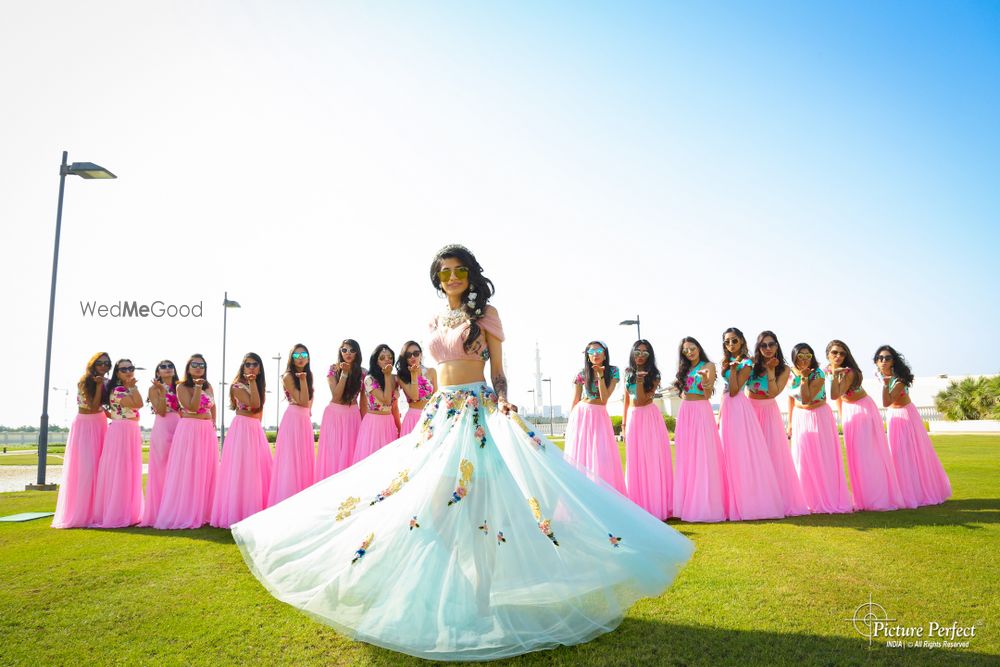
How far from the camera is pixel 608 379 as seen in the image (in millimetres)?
8750

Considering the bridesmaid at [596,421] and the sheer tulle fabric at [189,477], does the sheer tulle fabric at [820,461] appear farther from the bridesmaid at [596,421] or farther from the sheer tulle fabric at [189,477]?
the sheer tulle fabric at [189,477]

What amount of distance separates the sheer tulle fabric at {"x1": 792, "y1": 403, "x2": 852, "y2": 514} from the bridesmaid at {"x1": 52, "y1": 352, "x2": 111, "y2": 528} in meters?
10.1

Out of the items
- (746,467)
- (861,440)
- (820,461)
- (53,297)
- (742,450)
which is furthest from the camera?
(53,297)

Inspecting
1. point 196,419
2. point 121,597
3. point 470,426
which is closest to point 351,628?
point 470,426

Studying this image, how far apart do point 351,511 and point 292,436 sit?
16.8 feet

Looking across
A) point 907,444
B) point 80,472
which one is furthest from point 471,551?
point 907,444

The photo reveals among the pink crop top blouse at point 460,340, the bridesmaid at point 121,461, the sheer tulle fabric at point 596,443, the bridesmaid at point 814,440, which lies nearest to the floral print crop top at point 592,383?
the sheer tulle fabric at point 596,443

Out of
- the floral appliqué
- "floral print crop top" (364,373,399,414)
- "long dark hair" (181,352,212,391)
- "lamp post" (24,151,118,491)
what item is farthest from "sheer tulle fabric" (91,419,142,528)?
the floral appliqué

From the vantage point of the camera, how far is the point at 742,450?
316 inches

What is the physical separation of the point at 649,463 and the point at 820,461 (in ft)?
7.79

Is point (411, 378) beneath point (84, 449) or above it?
above

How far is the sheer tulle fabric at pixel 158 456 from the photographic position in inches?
335

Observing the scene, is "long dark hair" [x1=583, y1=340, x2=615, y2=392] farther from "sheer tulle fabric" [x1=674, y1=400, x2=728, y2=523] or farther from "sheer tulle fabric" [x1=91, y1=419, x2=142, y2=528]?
"sheer tulle fabric" [x1=91, y1=419, x2=142, y2=528]

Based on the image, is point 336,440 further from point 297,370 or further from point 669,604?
point 669,604
